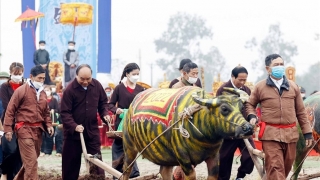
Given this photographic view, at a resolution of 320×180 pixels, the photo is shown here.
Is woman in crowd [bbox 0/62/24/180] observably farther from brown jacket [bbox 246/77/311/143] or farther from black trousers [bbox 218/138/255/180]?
→ brown jacket [bbox 246/77/311/143]

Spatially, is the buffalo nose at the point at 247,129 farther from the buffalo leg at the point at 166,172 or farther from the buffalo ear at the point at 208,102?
the buffalo leg at the point at 166,172

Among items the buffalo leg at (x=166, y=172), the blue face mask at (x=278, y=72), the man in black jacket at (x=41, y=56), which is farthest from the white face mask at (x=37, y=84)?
the man in black jacket at (x=41, y=56)

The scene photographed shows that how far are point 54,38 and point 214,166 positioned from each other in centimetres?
1893

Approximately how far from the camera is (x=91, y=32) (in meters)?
28.0

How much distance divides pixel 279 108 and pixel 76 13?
17.8m

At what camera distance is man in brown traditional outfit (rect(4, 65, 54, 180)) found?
10680 millimetres

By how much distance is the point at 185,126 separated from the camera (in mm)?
9305

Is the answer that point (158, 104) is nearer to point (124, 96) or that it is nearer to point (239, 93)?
point (239, 93)

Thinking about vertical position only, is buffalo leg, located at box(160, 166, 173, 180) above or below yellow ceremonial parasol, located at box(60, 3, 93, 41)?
below

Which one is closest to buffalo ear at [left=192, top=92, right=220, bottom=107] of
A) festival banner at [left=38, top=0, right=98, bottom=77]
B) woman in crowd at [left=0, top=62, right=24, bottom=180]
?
woman in crowd at [left=0, top=62, right=24, bottom=180]

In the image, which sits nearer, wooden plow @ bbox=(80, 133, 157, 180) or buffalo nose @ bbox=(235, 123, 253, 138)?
buffalo nose @ bbox=(235, 123, 253, 138)

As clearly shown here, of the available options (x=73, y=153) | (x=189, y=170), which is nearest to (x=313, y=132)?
(x=189, y=170)

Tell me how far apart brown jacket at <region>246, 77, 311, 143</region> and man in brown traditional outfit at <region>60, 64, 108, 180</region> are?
102 inches

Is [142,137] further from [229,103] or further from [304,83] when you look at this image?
[304,83]
